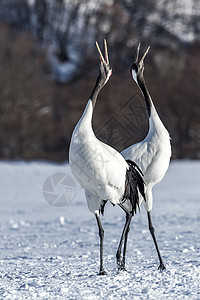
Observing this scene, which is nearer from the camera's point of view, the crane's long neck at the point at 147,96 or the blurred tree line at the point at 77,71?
the crane's long neck at the point at 147,96

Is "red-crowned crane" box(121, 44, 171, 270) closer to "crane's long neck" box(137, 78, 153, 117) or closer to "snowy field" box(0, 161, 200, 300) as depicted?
"crane's long neck" box(137, 78, 153, 117)

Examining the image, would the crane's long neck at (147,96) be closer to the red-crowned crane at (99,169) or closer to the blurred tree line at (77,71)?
the red-crowned crane at (99,169)

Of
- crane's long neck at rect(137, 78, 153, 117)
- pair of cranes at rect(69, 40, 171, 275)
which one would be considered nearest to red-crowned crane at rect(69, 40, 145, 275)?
pair of cranes at rect(69, 40, 171, 275)

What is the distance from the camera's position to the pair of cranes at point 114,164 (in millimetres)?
4129

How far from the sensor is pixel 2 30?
26.2 meters

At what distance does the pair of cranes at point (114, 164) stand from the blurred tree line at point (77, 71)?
25.3 feet

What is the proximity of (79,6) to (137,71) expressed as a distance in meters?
33.0

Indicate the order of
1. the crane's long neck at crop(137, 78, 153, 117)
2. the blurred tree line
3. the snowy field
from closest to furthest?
the snowy field
the crane's long neck at crop(137, 78, 153, 117)
the blurred tree line

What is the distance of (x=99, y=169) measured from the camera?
4.12 metres

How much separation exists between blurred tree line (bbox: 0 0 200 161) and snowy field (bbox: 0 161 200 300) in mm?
3779

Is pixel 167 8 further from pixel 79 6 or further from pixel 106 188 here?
pixel 106 188

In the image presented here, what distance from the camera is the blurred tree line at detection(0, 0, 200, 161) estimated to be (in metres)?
21.5

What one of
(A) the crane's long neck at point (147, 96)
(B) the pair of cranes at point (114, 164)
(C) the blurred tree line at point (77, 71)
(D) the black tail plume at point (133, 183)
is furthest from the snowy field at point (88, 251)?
(C) the blurred tree line at point (77, 71)

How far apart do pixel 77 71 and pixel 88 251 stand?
27162 mm
